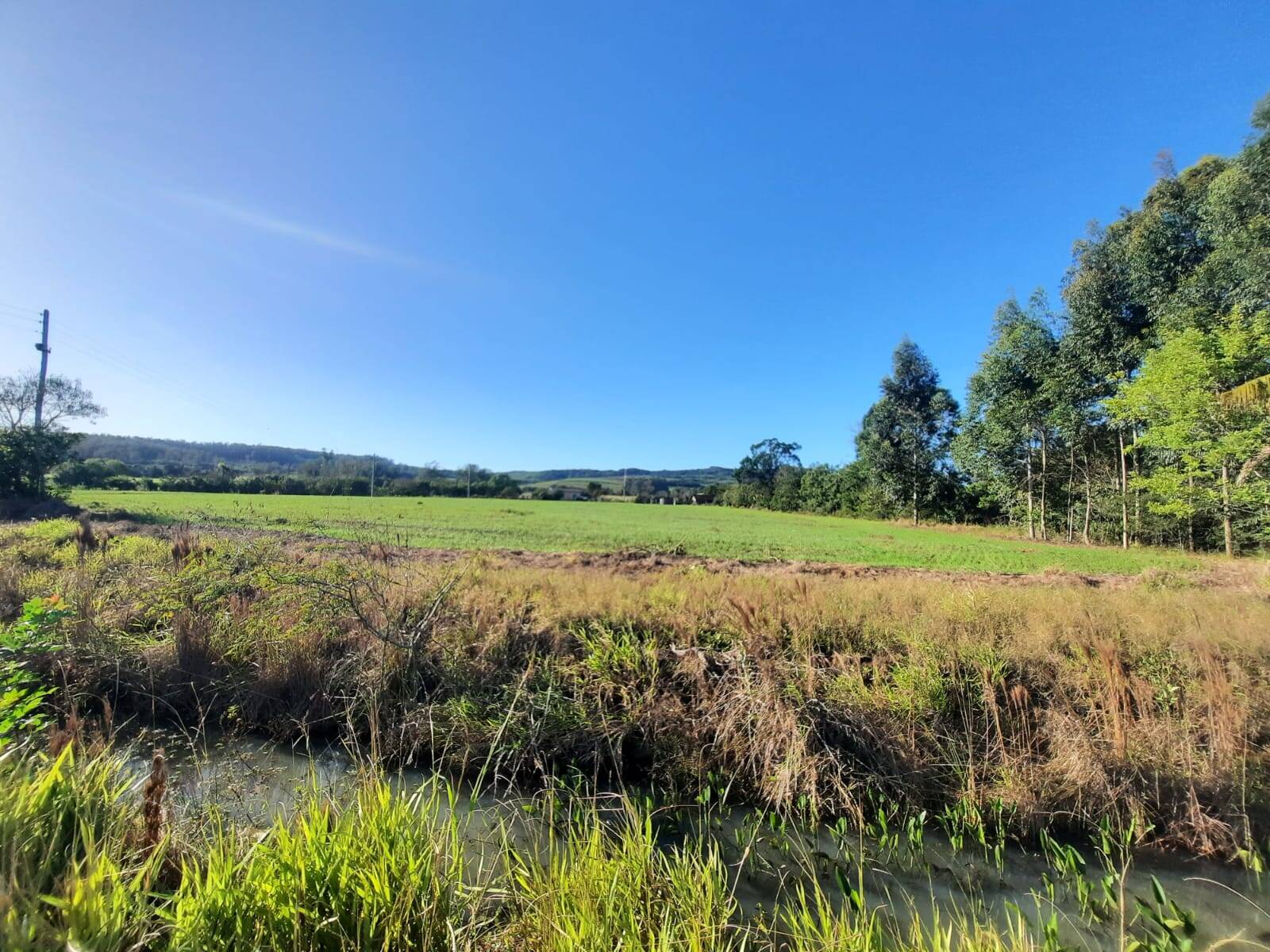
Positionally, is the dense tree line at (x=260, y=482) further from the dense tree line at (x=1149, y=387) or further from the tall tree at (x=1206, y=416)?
the tall tree at (x=1206, y=416)

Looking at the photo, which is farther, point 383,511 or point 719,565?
point 383,511

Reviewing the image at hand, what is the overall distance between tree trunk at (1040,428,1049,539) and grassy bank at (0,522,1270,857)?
2726 centimetres

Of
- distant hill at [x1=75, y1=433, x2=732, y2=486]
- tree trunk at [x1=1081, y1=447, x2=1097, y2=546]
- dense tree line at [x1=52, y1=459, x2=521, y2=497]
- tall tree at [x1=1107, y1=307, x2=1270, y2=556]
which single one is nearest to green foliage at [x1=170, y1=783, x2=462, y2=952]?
tall tree at [x1=1107, y1=307, x2=1270, y2=556]

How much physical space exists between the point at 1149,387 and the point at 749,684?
2789cm

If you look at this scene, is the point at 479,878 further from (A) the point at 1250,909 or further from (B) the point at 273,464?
A: (B) the point at 273,464

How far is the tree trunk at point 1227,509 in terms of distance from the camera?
20391mm

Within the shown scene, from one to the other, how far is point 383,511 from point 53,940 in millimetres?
33920

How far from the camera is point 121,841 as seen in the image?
2670 millimetres

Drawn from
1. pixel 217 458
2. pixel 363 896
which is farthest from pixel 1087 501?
pixel 217 458

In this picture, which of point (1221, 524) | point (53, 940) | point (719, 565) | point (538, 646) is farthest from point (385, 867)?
point (1221, 524)

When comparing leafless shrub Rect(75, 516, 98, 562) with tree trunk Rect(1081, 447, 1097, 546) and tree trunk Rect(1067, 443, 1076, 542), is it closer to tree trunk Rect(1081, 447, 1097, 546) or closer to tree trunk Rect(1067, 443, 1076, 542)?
tree trunk Rect(1081, 447, 1097, 546)

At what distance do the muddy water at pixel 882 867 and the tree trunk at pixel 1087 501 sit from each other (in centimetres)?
3184

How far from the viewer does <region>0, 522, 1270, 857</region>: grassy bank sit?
202 inches

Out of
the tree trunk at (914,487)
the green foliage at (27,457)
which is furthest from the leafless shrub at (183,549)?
the tree trunk at (914,487)
